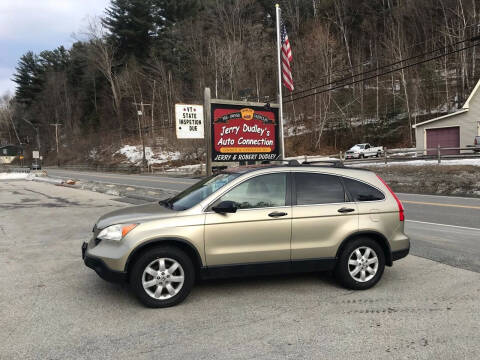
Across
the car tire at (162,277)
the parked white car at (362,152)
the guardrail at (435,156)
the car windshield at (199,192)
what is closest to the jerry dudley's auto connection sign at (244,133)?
the car windshield at (199,192)

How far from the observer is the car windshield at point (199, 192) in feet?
15.9

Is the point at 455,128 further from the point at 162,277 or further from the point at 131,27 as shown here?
the point at 131,27

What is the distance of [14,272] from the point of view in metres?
5.96

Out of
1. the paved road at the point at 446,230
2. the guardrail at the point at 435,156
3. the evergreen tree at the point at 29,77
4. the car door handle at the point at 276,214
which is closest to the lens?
the car door handle at the point at 276,214

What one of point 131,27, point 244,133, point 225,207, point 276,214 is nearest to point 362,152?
point 244,133

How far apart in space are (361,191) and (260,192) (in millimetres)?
1401

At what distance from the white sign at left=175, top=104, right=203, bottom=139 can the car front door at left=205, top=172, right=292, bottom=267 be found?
403 inches

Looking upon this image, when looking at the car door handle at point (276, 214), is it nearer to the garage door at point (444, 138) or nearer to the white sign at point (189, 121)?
the white sign at point (189, 121)

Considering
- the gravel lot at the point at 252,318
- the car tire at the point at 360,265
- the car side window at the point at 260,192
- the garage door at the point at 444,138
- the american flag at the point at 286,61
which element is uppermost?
the american flag at the point at 286,61

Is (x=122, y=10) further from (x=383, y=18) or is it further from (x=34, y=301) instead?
(x=34, y=301)

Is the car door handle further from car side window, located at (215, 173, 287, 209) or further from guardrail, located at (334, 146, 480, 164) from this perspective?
guardrail, located at (334, 146, 480, 164)

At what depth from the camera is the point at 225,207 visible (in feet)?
14.6

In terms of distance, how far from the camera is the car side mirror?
4.46 metres

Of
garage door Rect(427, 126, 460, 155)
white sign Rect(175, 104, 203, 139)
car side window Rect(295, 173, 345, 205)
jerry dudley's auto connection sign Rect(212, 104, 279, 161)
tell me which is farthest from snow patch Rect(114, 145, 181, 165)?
car side window Rect(295, 173, 345, 205)
